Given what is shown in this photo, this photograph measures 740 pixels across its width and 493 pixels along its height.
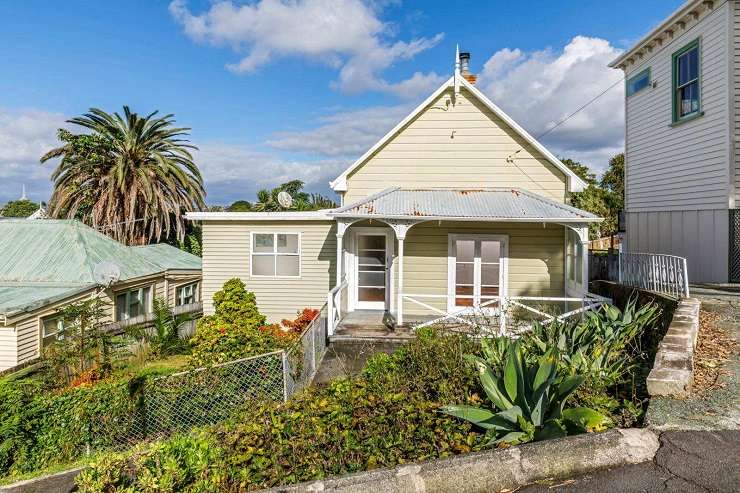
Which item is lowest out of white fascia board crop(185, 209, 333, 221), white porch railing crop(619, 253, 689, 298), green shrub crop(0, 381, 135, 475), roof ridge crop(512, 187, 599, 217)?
green shrub crop(0, 381, 135, 475)

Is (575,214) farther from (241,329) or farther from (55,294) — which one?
(55,294)

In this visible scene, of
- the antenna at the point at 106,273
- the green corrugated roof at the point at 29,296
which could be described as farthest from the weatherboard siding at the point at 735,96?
the green corrugated roof at the point at 29,296

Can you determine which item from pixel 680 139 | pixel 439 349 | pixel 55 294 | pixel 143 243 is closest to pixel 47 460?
pixel 439 349

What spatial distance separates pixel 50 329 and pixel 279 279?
7132 millimetres

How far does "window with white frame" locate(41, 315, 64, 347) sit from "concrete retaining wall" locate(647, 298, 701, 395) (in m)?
15.1

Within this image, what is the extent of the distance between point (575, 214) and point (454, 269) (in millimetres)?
3529

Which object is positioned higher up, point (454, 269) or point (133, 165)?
point (133, 165)

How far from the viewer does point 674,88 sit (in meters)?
13.3

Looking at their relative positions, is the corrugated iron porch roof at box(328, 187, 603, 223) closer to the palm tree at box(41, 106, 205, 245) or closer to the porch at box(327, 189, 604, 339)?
the porch at box(327, 189, 604, 339)

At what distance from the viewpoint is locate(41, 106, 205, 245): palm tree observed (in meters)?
23.5

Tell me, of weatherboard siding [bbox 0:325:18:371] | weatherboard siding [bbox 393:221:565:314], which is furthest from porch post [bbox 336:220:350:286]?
weatherboard siding [bbox 0:325:18:371]

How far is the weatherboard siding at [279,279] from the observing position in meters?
13.8

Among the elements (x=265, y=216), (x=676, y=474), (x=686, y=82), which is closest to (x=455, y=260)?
(x=265, y=216)

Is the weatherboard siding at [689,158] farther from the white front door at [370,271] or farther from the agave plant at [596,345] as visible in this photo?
the white front door at [370,271]
